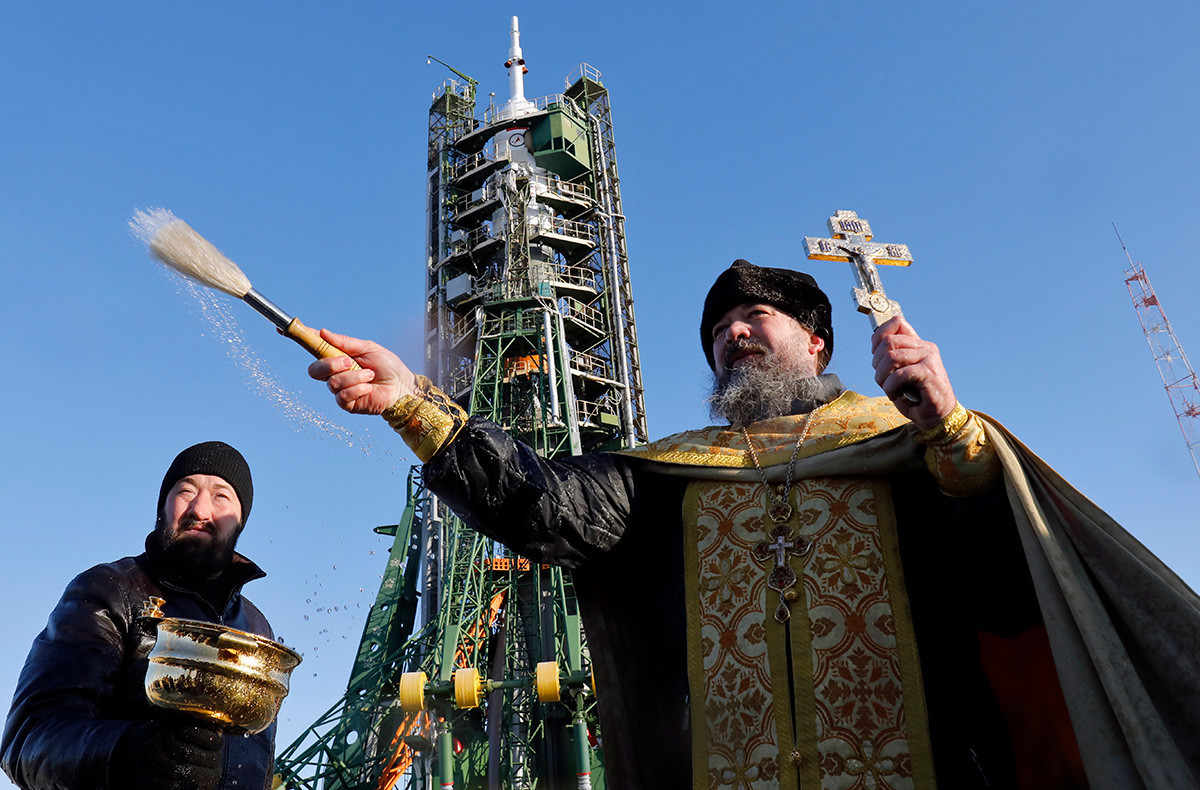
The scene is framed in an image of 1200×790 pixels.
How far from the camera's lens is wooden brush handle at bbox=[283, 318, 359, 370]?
8.97 feet

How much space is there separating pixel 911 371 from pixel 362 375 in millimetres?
1610

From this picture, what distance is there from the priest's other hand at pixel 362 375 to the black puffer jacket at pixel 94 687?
3.50 feet

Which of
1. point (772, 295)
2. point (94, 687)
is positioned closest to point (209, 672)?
point (94, 687)

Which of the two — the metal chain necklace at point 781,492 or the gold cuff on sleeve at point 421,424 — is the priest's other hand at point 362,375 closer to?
the gold cuff on sleeve at point 421,424

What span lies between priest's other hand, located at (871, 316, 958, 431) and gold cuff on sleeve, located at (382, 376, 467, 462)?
1.29m

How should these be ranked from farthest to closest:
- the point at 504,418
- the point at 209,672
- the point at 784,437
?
the point at 504,418 < the point at 784,437 < the point at 209,672

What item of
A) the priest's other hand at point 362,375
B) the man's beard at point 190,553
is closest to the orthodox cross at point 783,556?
the priest's other hand at point 362,375

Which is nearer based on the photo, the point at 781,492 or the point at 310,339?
the point at 310,339

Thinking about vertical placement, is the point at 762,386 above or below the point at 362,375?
above

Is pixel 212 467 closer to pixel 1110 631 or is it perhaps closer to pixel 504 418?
pixel 1110 631

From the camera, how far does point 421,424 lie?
9.68ft

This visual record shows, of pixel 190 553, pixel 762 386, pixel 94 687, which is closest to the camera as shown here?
pixel 94 687

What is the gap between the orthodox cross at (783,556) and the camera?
322 centimetres

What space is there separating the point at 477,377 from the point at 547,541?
2576cm
